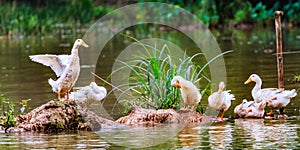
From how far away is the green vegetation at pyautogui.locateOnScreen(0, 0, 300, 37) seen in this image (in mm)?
33441

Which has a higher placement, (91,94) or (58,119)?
(91,94)

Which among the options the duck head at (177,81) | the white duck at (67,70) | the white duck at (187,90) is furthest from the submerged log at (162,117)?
the white duck at (67,70)

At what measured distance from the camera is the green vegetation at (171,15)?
3344 cm

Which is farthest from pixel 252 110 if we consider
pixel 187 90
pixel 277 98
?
pixel 187 90

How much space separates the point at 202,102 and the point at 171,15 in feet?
83.4

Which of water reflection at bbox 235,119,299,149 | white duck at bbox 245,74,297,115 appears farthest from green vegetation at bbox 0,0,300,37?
water reflection at bbox 235,119,299,149

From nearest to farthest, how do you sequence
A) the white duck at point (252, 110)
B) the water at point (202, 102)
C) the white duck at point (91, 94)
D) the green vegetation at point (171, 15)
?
the water at point (202, 102), the white duck at point (252, 110), the white duck at point (91, 94), the green vegetation at point (171, 15)

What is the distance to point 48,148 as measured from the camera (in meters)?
9.49

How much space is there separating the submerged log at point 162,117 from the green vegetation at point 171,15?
22.1 m

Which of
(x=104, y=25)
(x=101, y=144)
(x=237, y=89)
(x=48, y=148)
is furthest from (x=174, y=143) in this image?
(x=104, y=25)

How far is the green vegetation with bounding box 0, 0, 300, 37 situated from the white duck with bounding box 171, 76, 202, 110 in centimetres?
2229

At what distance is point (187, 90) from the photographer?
11.2m

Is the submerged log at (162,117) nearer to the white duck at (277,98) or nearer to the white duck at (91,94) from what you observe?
the white duck at (91,94)

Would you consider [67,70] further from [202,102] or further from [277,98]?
[277,98]
